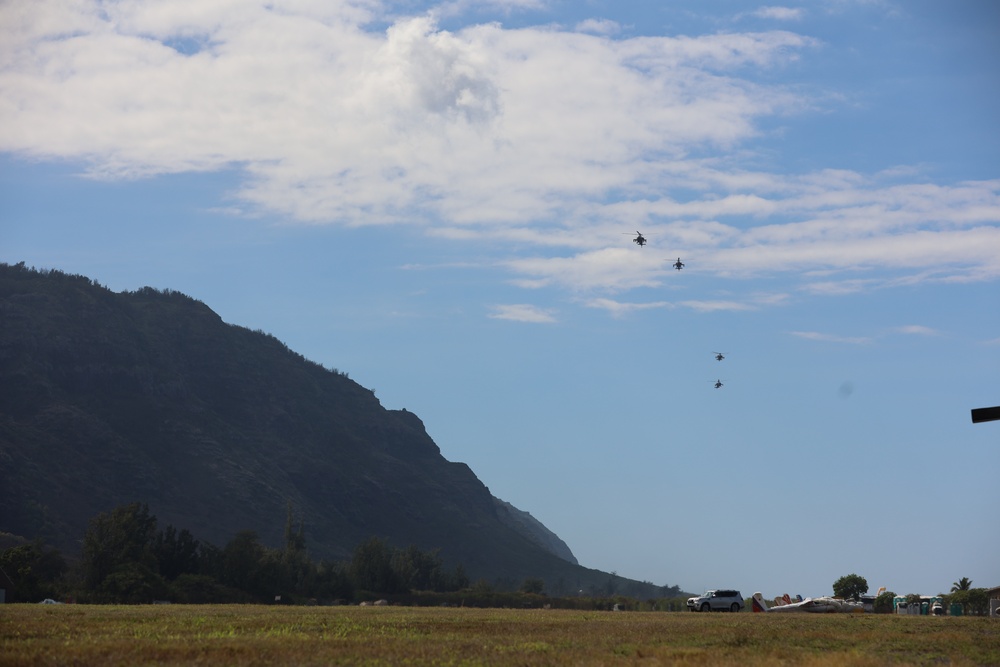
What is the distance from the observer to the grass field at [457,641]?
3269cm

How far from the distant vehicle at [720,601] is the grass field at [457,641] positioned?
2619 centimetres

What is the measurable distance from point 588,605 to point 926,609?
3928 cm

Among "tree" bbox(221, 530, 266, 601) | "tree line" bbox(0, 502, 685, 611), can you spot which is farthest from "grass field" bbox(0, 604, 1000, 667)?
"tree" bbox(221, 530, 266, 601)

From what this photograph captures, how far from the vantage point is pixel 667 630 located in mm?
47594

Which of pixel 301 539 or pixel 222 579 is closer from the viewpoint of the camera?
pixel 222 579

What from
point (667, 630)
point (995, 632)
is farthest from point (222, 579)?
point (995, 632)

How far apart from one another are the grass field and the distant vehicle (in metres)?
26.2

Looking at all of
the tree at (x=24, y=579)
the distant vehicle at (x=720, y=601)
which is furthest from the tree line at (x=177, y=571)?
the distant vehicle at (x=720, y=601)

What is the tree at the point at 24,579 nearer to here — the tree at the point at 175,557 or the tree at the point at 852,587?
the tree at the point at 175,557

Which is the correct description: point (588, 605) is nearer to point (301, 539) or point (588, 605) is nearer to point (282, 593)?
point (282, 593)

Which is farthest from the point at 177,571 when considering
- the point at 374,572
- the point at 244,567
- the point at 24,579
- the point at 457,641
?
the point at 457,641

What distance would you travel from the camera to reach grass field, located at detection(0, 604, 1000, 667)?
107ft

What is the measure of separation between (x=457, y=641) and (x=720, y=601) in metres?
46.4

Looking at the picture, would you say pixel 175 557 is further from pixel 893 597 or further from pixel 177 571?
pixel 893 597
